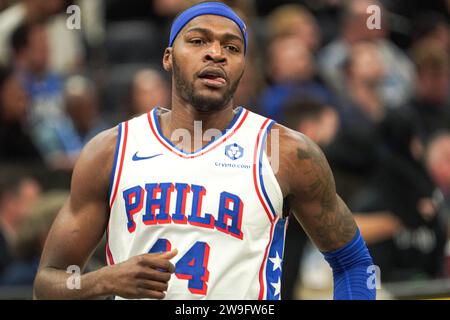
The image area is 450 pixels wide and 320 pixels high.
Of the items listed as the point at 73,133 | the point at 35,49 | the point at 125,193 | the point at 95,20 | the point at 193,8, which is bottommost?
the point at 125,193

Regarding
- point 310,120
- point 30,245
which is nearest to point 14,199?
point 30,245

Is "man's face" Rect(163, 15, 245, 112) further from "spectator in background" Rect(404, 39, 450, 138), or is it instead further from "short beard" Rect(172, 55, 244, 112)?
"spectator in background" Rect(404, 39, 450, 138)

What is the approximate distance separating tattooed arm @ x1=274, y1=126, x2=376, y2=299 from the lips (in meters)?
0.43

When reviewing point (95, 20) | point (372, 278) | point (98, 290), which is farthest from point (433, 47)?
point (98, 290)

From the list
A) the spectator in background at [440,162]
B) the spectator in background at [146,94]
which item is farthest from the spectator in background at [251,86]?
the spectator in background at [440,162]

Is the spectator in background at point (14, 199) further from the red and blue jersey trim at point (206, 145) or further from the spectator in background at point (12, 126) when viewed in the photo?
the red and blue jersey trim at point (206, 145)

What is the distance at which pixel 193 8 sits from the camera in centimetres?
512

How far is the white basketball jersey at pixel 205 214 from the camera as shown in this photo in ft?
15.7

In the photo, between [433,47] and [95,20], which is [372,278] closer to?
[433,47]

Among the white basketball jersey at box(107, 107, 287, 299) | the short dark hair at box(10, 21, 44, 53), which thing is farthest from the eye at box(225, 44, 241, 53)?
the short dark hair at box(10, 21, 44, 53)

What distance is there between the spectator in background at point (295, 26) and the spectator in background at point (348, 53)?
0.76ft

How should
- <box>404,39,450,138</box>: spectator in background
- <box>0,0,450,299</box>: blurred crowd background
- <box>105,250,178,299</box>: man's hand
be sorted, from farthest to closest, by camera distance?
1. <box>404,39,450,138</box>: spectator in background
2. <box>0,0,450,299</box>: blurred crowd background
3. <box>105,250,178,299</box>: man's hand

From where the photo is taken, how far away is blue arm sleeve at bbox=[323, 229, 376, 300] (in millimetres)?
5191

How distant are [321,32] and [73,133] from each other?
Answer: 137 inches
